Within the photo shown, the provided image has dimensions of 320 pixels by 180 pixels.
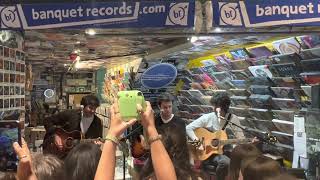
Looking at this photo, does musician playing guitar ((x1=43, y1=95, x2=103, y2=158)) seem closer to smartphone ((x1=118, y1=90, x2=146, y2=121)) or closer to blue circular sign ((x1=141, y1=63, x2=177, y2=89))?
blue circular sign ((x1=141, y1=63, x2=177, y2=89))

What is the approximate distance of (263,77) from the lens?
19.3 ft

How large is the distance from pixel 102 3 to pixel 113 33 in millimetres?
306

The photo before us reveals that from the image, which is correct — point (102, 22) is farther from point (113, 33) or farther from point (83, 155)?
point (83, 155)

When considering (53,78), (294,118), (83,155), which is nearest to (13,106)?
(83,155)

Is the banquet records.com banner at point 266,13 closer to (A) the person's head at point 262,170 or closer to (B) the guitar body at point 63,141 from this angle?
(A) the person's head at point 262,170

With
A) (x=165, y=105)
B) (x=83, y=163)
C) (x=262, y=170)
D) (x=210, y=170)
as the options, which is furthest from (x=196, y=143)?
(x=83, y=163)

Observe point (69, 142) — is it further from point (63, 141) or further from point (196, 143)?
point (196, 143)

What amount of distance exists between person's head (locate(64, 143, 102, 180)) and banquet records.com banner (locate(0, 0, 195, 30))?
1.76 m

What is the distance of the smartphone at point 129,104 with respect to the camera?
1714mm

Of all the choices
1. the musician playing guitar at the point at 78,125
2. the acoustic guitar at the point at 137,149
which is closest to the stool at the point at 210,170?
the acoustic guitar at the point at 137,149

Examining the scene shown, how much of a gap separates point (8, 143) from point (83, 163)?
1.03 meters

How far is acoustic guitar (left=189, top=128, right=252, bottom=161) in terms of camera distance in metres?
4.92

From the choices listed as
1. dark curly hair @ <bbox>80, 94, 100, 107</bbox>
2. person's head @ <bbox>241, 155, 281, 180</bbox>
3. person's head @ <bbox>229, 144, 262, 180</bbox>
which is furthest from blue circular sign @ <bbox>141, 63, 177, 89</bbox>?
person's head @ <bbox>241, 155, 281, 180</bbox>

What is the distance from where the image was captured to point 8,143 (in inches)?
113
